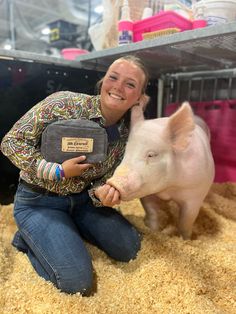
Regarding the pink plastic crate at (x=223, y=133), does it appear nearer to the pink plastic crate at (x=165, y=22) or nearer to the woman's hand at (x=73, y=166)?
the pink plastic crate at (x=165, y=22)

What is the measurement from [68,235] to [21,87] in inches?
32.4

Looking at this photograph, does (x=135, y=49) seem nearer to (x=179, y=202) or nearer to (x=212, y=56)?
(x=212, y=56)

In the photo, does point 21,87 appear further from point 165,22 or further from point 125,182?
point 125,182

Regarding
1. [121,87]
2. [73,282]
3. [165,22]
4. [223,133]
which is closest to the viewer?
[73,282]

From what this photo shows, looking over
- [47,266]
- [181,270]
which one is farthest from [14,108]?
[181,270]

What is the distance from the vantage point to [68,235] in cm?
123

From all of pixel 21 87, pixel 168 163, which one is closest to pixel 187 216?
pixel 168 163

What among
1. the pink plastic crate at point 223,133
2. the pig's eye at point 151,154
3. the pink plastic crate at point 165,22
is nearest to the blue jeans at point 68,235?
the pig's eye at point 151,154

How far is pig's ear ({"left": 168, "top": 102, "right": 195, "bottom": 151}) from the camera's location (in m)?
1.22

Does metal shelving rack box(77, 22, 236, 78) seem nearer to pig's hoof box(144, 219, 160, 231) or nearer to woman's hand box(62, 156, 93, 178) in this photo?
woman's hand box(62, 156, 93, 178)

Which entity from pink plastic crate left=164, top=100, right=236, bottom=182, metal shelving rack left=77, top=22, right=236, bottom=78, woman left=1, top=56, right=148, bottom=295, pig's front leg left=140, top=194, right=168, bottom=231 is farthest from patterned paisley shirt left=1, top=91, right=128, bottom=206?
pink plastic crate left=164, top=100, right=236, bottom=182

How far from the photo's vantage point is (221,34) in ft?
4.09

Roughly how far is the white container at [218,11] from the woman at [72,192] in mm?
384

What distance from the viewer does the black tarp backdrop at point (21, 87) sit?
1666 mm
